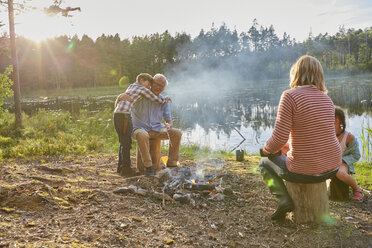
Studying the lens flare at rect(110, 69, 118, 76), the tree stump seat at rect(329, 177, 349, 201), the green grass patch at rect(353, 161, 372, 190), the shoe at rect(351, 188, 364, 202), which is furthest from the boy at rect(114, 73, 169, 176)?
the lens flare at rect(110, 69, 118, 76)

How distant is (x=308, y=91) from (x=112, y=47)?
51170mm

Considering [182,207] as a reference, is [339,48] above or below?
above

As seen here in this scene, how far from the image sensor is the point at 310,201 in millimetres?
2881

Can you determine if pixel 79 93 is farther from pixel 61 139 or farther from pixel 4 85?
pixel 61 139

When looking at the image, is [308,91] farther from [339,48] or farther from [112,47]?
[339,48]

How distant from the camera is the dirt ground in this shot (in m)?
2.44

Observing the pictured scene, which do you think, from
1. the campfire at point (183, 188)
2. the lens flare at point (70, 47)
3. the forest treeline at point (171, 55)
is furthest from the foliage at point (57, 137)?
the lens flare at point (70, 47)

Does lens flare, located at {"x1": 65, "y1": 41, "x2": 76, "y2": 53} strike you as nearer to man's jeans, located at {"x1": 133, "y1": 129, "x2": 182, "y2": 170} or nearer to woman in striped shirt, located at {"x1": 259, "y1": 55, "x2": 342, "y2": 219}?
man's jeans, located at {"x1": 133, "y1": 129, "x2": 182, "y2": 170}

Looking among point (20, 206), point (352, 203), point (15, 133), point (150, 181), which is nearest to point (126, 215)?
point (20, 206)

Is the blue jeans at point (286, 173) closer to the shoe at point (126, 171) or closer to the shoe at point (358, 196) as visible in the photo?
the shoe at point (358, 196)

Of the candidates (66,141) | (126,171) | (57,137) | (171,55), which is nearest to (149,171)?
(126,171)

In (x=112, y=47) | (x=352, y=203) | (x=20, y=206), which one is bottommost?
(x=352, y=203)

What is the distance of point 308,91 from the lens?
2.63 metres

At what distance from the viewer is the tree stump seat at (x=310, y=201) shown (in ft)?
9.36
